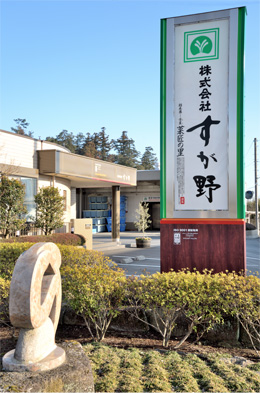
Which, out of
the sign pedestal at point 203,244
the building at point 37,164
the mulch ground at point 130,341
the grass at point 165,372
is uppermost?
the building at point 37,164

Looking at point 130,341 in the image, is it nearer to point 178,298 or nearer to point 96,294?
point 96,294

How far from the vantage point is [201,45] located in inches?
260

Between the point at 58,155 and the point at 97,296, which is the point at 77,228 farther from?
the point at 97,296

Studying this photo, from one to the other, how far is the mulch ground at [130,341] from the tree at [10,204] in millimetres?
7243

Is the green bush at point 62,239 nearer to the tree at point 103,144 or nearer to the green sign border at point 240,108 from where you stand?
the green sign border at point 240,108

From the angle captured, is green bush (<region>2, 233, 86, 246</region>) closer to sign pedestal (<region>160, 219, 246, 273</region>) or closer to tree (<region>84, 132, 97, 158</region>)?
sign pedestal (<region>160, 219, 246, 273</region>)

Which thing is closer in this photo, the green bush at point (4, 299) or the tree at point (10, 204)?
the green bush at point (4, 299)

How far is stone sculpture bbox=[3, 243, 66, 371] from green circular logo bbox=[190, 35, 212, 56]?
4.57m

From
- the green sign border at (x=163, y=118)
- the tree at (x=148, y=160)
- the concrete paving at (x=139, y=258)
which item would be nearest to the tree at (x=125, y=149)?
the tree at (x=148, y=160)

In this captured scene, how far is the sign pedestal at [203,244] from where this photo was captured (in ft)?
20.5

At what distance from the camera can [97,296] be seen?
5.17 m

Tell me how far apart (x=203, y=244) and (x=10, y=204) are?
826cm

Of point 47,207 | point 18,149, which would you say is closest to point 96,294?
point 47,207

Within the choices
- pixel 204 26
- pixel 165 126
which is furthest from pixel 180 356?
pixel 204 26
